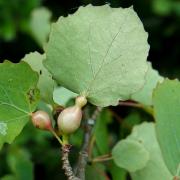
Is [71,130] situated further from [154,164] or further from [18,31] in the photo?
[18,31]

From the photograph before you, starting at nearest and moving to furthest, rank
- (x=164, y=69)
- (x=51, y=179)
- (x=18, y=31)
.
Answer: (x=51, y=179) → (x=18, y=31) → (x=164, y=69)

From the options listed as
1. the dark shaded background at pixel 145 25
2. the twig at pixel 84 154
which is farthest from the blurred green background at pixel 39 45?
the twig at pixel 84 154

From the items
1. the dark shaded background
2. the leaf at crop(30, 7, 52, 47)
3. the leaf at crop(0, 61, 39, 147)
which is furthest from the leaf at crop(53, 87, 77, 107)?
the dark shaded background

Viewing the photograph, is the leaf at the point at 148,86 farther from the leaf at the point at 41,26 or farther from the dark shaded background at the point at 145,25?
the dark shaded background at the point at 145,25

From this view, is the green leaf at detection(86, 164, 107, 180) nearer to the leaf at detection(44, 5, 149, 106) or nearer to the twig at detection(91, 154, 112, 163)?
the twig at detection(91, 154, 112, 163)

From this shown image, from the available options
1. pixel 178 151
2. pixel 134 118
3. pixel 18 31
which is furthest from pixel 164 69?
pixel 178 151

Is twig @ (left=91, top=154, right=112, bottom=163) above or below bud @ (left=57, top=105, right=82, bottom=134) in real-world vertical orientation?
above

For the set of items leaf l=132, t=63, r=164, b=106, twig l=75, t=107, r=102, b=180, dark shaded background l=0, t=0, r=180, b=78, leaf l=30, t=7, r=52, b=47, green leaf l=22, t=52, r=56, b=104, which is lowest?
twig l=75, t=107, r=102, b=180
